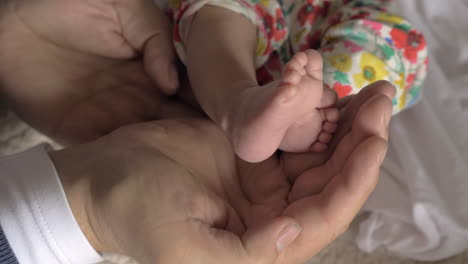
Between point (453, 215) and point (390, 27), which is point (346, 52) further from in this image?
point (453, 215)

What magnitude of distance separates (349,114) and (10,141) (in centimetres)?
56

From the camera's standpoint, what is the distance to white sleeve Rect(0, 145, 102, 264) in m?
0.44

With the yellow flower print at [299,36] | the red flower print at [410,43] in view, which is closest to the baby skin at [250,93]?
the yellow flower print at [299,36]

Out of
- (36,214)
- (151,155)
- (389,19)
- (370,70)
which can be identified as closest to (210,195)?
(151,155)

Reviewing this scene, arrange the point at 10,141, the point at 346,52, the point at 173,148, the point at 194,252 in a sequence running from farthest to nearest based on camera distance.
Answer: the point at 10,141
the point at 346,52
the point at 173,148
the point at 194,252

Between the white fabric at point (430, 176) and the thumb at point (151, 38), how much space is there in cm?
35

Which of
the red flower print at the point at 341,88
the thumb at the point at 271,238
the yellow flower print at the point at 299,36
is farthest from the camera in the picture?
the yellow flower print at the point at 299,36

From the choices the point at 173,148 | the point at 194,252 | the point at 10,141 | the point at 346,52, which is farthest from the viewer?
the point at 10,141

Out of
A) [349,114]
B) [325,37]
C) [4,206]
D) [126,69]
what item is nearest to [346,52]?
[325,37]

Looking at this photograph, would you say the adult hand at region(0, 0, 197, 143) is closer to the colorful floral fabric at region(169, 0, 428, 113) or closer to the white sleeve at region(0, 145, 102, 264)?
A: the colorful floral fabric at region(169, 0, 428, 113)

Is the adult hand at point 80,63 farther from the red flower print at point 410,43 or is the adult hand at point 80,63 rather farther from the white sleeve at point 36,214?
the red flower print at point 410,43

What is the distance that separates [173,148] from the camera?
1.64 ft

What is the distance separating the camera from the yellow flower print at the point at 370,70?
59 cm

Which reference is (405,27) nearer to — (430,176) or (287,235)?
(430,176)
